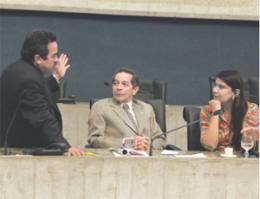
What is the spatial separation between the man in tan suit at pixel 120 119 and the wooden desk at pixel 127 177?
1297 millimetres

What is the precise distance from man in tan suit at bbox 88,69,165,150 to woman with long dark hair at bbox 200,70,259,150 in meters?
0.39

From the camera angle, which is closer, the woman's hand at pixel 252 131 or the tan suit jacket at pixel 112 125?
the woman's hand at pixel 252 131

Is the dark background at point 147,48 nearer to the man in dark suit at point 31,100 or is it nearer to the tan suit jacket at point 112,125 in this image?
the tan suit jacket at point 112,125

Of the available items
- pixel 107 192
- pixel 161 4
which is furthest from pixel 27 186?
pixel 161 4

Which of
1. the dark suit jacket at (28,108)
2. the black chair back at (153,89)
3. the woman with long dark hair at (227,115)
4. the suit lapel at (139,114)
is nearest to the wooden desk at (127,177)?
the dark suit jacket at (28,108)

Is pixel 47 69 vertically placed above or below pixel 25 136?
above

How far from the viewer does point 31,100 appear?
493 cm

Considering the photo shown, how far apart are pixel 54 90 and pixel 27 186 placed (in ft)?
4.48

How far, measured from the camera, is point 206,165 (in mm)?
4457

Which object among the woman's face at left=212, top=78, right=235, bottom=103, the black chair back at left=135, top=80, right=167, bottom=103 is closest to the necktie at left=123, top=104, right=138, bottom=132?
the woman's face at left=212, top=78, right=235, bottom=103

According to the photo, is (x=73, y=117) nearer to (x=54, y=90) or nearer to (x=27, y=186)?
(x=54, y=90)

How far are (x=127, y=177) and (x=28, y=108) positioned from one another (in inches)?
34.5

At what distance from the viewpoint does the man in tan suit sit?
579 centimetres

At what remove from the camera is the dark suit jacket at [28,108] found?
492 cm
